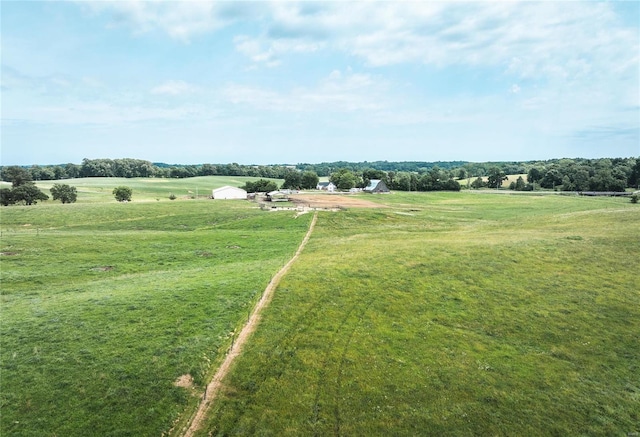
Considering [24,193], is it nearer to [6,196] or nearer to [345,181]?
[6,196]

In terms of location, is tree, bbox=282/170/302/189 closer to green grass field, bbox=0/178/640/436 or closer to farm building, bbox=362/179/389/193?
farm building, bbox=362/179/389/193

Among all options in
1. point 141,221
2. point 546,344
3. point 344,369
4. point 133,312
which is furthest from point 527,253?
point 141,221

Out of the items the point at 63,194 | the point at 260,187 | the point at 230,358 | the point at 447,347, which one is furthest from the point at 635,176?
the point at 63,194

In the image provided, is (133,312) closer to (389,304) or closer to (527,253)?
(389,304)

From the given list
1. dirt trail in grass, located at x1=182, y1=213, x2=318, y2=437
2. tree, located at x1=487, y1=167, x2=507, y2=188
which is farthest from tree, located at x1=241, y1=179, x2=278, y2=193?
tree, located at x1=487, y1=167, x2=507, y2=188

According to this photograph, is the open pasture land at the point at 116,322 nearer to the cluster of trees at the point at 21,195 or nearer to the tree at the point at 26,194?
the tree at the point at 26,194

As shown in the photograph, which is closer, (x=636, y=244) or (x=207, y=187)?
(x=636, y=244)
